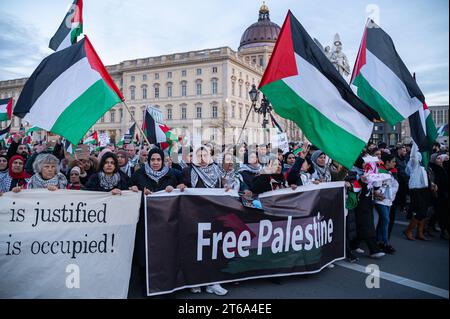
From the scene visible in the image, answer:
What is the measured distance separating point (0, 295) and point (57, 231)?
0.75 m

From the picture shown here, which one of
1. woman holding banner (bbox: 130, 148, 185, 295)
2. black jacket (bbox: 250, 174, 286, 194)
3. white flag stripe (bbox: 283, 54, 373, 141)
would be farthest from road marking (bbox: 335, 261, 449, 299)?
woman holding banner (bbox: 130, 148, 185, 295)

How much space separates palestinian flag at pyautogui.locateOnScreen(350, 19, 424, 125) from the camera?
517cm

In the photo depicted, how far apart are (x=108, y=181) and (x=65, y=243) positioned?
1020mm

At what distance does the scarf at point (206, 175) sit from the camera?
471cm

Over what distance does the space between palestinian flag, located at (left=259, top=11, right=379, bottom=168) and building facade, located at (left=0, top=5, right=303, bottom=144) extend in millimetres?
56851

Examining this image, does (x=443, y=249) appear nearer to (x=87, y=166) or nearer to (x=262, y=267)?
(x=262, y=267)

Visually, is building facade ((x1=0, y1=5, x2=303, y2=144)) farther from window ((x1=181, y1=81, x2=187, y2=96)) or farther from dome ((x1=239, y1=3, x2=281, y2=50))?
dome ((x1=239, y1=3, x2=281, y2=50))

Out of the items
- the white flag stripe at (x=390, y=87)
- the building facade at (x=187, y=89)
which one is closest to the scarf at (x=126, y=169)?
the white flag stripe at (x=390, y=87)

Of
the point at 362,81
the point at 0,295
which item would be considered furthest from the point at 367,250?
the point at 0,295

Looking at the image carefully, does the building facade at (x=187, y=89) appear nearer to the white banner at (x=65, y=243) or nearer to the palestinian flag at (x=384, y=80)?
the palestinian flag at (x=384, y=80)

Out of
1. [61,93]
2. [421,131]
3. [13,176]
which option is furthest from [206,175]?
[421,131]

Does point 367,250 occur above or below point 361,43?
below
